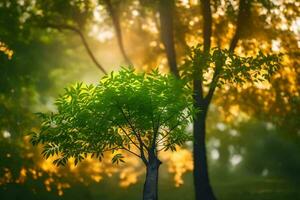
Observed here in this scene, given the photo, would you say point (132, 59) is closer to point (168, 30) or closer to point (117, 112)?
point (168, 30)

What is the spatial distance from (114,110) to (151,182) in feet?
7.83

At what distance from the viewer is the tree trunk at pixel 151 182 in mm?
11820

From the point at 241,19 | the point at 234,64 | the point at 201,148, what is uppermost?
the point at 241,19

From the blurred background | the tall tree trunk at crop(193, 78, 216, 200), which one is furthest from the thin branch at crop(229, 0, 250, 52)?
the tall tree trunk at crop(193, 78, 216, 200)

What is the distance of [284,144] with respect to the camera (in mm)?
47906

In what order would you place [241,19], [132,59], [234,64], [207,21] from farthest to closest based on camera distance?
1. [132,59]
2. [241,19]
3. [207,21]
4. [234,64]

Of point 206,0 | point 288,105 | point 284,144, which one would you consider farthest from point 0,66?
point 284,144

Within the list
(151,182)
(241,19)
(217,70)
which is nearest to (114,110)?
(151,182)

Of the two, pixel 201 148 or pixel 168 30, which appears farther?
pixel 168 30

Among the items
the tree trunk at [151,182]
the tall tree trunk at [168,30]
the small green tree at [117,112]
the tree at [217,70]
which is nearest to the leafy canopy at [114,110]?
the small green tree at [117,112]

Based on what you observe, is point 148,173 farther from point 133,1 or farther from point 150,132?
point 133,1

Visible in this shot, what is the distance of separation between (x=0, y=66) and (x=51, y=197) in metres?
9.58

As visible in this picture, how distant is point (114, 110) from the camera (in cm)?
1143

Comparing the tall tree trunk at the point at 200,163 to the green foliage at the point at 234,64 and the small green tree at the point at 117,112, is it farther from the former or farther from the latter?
the small green tree at the point at 117,112
